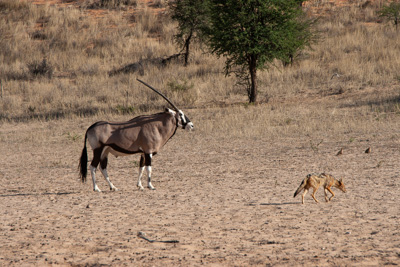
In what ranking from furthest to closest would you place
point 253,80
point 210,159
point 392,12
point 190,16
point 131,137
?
point 392,12 → point 190,16 → point 253,80 → point 210,159 → point 131,137

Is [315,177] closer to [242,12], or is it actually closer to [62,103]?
[242,12]

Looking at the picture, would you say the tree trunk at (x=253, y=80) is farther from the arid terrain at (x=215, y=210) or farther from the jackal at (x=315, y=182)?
the jackal at (x=315, y=182)

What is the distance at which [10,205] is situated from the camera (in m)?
8.77

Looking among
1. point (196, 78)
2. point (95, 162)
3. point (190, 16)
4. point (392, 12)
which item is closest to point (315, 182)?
point (95, 162)

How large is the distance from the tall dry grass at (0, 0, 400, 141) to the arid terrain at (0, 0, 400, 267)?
0.10 meters

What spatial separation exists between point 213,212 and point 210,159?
4.85 meters

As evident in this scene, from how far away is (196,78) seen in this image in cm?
2545

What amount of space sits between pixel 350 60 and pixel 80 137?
13.5 m

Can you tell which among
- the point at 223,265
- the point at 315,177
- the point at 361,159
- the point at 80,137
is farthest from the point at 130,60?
the point at 223,265

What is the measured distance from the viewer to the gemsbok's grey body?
30.4 ft

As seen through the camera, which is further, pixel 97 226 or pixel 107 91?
pixel 107 91

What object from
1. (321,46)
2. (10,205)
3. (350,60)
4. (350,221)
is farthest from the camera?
(321,46)

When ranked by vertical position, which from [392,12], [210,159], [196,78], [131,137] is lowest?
[210,159]

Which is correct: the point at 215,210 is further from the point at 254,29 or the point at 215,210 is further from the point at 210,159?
the point at 254,29
